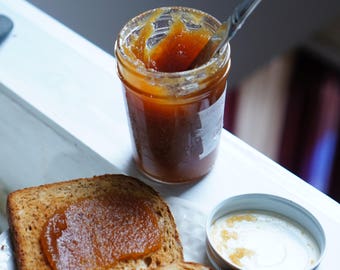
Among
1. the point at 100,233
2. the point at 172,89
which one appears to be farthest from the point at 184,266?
the point at 172,89

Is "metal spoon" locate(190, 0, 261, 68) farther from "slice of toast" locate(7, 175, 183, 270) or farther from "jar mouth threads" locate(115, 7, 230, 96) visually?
"slice of toast" locate(7, 175, 183, 270)

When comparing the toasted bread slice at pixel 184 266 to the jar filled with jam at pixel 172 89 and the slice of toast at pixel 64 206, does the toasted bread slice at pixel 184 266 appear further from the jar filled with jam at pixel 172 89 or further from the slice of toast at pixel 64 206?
the jar filled with jam at pixel 172 89

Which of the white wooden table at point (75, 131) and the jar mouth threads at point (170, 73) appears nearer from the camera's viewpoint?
the jar mouth threads at point (170, 73)

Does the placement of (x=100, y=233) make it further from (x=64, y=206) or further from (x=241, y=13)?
(x=241, y=13)

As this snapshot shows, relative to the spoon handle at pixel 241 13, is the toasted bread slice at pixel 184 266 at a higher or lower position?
lower

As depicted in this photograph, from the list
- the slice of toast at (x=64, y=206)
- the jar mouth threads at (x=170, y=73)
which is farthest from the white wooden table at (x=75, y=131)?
the jar mouth threads at (x=170, y=73)

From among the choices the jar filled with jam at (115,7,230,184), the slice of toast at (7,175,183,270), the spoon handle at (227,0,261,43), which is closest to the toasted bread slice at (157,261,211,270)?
the slice of toast at (7,175,183,270)

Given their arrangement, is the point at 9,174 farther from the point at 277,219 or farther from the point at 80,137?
the point at 277,219
